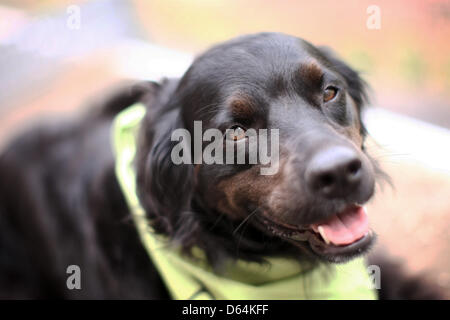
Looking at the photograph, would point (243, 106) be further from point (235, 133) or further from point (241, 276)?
point (241, 276)

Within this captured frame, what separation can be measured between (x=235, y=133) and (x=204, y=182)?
0.36 m

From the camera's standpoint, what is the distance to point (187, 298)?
2824mm

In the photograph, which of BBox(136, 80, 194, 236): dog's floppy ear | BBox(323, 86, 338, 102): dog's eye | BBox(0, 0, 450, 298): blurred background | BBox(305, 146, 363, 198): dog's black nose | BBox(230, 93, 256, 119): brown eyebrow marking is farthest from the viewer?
BBox(0, 0, 450, 298): blurred background

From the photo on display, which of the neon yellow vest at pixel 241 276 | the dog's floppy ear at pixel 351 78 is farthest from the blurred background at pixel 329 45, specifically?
the neon yellow vest at pixel 241 276

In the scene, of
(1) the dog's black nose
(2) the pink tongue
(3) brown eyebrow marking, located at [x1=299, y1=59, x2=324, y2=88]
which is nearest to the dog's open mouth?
(2) the pink tongue

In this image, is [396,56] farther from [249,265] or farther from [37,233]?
[37,233]

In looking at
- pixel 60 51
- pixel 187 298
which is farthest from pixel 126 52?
pixel 187 298

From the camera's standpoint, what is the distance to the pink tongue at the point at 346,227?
2.25 meters

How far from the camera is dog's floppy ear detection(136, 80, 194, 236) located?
107 inches

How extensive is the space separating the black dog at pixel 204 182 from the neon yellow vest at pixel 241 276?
7 centimetres

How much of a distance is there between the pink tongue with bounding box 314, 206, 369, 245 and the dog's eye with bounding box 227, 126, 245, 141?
22.1 inches

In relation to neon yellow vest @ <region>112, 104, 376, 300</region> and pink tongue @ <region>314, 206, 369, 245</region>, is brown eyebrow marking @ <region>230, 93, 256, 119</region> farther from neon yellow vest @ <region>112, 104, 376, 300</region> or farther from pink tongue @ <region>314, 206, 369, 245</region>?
neon yellow vest @ <region>112, 104, 376, 300</region>

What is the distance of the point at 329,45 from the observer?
4172mm
